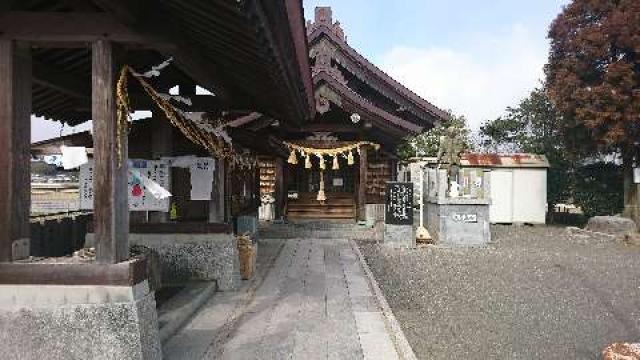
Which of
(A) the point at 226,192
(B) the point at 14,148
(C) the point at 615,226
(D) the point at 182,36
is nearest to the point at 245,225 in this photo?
(A) the point at 226,192

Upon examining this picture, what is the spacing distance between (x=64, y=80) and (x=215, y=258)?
367cm

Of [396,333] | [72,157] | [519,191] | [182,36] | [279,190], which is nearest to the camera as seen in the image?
[182,36]

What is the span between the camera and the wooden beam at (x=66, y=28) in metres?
4.47

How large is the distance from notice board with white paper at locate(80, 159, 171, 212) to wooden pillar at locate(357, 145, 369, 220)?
1070 centimetres

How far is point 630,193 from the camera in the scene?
22016 mm

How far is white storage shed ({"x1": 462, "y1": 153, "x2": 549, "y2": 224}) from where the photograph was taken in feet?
83.8

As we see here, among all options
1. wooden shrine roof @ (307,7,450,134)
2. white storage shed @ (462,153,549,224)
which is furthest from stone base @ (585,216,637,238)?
wooden shrine roof @ (307,7,450,134)

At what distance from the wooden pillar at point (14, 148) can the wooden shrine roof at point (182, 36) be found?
234 mm

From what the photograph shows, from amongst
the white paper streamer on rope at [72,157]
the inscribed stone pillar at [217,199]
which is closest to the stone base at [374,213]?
the inscribed stone pillar at [217,199]

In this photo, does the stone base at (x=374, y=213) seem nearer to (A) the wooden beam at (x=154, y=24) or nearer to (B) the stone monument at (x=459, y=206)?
(B) the stone monument at (x=459, y=206)

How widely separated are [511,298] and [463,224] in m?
8.14

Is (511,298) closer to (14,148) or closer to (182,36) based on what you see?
(182,36)

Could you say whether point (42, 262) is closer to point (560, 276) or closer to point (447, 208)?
point (560, 276)

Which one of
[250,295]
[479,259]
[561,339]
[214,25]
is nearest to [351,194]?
[479,259]
